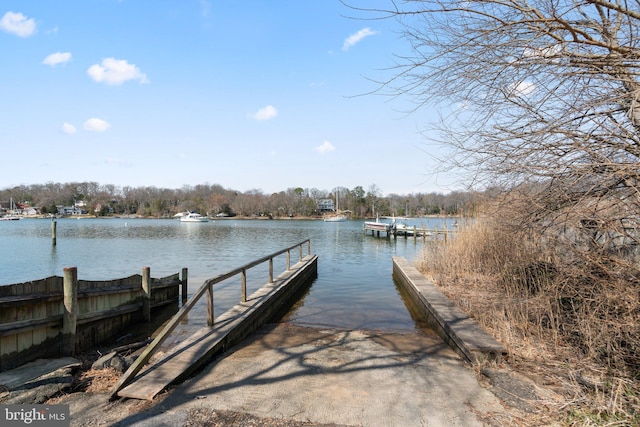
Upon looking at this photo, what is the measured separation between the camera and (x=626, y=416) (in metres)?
3.02

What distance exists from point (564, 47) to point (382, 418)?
3.82 m

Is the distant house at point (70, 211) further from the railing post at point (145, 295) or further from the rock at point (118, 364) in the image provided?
the rock at point (118, 364)

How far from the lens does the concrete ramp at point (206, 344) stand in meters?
Result: 3.93

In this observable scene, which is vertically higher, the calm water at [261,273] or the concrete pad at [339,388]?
the concrete pad at [339,388]

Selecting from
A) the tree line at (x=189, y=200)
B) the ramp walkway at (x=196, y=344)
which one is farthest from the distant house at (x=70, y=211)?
the ramp walkway at (x=196, y=344)

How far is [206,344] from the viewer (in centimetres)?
516

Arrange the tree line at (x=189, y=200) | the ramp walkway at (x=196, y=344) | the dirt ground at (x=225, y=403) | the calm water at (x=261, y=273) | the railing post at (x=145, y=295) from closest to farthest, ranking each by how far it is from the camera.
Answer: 1. the dirt ground at (x=225, y=403)
2. the ramp walkway at (x=196, y=344)
3. the calm water at (x=261, y=273)
4. the railing post at (x=145, y=295)
5. the tree line at (x=189, y=200)

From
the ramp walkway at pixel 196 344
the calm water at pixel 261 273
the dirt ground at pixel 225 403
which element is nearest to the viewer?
the dirt ground at pixel 225 403

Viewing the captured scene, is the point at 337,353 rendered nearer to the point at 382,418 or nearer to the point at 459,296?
the point at 382,418

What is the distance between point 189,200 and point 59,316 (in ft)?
400

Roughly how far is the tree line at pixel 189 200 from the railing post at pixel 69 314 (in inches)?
3613

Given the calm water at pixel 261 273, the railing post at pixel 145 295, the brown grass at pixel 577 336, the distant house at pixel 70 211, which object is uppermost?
the distant house at pixel 70 211

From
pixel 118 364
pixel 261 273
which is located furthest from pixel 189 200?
pixel 118 364

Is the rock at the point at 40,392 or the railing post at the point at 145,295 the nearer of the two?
the rock at the point at 40,392
